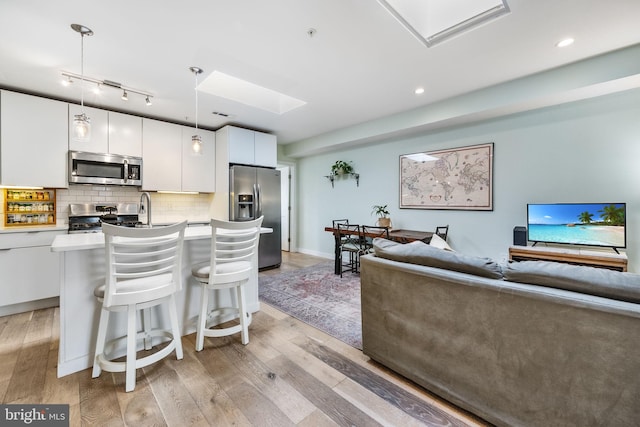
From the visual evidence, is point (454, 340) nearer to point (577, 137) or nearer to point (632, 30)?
point (632, 30)

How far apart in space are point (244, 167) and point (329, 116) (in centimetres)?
167

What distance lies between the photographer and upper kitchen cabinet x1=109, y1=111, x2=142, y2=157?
Result: 365 centimetres

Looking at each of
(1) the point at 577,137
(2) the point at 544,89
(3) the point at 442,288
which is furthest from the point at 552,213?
(3) the point at 442,288

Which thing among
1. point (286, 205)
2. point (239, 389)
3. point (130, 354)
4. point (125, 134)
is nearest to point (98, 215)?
point (125, 134)

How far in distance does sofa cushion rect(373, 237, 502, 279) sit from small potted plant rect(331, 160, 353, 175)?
3.40 metres

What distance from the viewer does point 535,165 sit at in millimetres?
3264

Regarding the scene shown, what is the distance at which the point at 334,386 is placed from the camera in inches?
68.2

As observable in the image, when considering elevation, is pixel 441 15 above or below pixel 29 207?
above

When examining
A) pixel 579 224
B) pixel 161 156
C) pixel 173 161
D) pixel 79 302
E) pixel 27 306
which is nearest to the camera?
pixel 79 302

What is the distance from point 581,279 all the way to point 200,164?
475 cm

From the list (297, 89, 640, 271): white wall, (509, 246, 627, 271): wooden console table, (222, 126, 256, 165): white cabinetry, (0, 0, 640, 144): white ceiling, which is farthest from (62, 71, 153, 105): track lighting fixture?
(509, 246, 627, 271): wooden console table

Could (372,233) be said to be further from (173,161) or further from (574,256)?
(173,161)

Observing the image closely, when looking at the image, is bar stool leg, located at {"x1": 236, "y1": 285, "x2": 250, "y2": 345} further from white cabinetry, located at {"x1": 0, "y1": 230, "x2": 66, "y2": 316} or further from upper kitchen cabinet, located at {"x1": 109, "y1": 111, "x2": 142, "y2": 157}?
Result: upper kitchen cabinet, located at {"x1": 109, "y1": 111, "x2": 142, "y2": 157}

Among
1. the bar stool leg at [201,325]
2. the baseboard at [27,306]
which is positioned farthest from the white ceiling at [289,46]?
the baseboard at [27,306]
